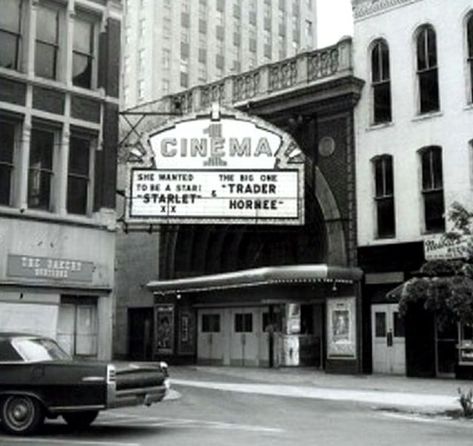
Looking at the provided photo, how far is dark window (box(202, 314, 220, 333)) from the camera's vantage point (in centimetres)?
3519

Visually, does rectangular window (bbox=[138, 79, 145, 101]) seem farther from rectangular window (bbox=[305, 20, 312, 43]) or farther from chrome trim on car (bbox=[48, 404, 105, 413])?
chrome trim on car (bbox=[48, 404, 105, 413])

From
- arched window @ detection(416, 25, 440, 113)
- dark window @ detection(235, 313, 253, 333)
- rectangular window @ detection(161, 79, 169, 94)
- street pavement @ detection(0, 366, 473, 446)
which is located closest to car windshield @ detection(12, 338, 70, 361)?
street pavement @ detection(0, 366, 473, 446)

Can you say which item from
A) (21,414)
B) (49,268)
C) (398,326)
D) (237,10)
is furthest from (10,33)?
(237,10)

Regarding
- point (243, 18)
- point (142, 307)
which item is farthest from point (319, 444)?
point (243, 18)

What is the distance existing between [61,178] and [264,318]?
12208 mm

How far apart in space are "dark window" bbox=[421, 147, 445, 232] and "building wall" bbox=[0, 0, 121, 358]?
10343 millimetres

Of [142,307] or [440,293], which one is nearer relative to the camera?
[440,293]

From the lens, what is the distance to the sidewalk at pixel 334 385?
20.1 metres

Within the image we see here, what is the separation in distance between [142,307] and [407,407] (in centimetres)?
2115

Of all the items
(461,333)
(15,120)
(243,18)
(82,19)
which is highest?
(243,18)

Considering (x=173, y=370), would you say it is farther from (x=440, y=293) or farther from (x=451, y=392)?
(x=440, y=293)

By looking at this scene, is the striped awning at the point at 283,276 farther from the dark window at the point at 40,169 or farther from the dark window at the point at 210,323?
the dark window at the point at 40,169

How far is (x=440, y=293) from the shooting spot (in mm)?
18297

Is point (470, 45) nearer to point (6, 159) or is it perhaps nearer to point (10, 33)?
point (10, 33)
